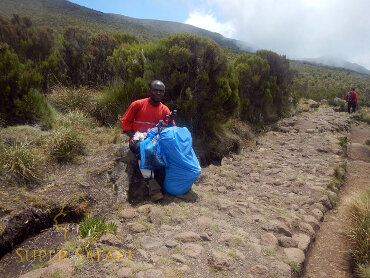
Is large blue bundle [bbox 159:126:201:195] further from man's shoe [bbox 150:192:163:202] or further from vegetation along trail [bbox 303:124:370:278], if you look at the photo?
vegetation along trail [bbox 303:124:370:278]

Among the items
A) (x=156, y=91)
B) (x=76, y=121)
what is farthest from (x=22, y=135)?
(x=156, y=91)

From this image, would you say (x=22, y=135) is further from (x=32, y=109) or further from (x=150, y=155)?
(x=150, y=155)

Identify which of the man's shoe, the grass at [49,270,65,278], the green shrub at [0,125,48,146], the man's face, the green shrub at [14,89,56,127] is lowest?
the man's shoe

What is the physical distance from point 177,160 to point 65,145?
79.1 inches

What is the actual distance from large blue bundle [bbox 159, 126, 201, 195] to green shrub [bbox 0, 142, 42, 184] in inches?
68.8

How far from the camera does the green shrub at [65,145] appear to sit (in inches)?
152

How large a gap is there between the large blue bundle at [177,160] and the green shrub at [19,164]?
1.75 meters

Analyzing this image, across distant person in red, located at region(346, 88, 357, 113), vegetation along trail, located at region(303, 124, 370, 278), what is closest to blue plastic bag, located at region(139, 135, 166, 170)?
vegetation along trail, located at region(303, 124, 370, 278)

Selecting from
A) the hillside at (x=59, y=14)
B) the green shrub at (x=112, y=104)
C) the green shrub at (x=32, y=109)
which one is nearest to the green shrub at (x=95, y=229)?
the green shrub at (x=32, y=109)

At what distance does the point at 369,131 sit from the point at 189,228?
453 inches

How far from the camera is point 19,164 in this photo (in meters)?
3.14

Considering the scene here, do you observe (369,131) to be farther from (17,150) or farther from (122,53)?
(17,150)

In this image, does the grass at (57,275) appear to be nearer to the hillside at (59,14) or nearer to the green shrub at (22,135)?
the green shrub at (22,135)

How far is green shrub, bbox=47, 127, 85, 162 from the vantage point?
12.7 ft
